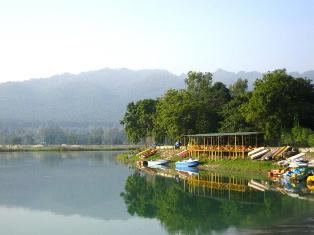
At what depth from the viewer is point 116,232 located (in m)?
26.9

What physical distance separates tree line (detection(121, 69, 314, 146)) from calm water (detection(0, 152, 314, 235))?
1148 centimetres

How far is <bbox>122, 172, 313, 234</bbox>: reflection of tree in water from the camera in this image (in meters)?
28.2

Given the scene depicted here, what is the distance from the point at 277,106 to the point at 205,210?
30.9 metres

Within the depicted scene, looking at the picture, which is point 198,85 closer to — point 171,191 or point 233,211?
point 171,191

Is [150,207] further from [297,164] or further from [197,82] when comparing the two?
[197,82]

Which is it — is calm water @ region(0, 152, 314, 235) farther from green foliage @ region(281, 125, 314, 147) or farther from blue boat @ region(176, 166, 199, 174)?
green foliage @ region(281, 125, 314, 147)

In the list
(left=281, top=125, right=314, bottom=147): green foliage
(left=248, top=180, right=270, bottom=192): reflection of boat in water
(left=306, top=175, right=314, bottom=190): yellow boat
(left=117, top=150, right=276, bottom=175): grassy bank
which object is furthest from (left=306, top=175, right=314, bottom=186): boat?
(left=281, top=125, right=314, bottom=147): green foliage

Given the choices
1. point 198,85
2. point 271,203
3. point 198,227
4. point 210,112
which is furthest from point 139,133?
point 198,227

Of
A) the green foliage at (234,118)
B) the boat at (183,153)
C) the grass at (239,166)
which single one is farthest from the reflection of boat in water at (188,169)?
the green foliage at (234,118)

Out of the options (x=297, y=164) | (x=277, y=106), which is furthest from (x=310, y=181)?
(x=277, y=106)

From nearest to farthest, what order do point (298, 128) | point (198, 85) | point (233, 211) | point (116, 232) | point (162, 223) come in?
point (116, 232) < point (162, 223) < point (233, 211) < point (298, 128) < point (198, 85)

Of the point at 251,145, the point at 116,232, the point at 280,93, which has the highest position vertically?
the point at 280,93

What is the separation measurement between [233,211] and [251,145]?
116 feet

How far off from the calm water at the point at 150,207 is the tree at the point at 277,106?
439 inches
